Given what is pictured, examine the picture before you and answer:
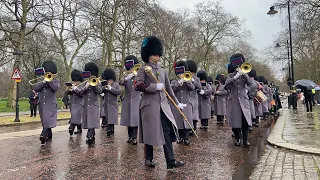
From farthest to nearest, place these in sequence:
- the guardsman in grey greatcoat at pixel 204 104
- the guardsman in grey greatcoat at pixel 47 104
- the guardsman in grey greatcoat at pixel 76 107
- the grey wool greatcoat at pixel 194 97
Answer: the guardsman in grey greatcoat at pixel 204 104, the guardsman in grey greatcoat at pixel 76 107, the grey wool greatcoat at pixel 194 97, the guardsman in grey greatcoat at pixel 47 104

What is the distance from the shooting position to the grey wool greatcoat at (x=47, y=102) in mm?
9258

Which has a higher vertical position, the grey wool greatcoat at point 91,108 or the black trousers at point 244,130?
A: the grey wool greatcoat at point 91,108

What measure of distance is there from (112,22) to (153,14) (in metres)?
5.03

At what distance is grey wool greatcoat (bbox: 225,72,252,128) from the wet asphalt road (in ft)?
2.18

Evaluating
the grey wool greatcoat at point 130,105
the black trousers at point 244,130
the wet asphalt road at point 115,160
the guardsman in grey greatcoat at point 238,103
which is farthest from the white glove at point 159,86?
the grey wool greatcoat at point 130,105

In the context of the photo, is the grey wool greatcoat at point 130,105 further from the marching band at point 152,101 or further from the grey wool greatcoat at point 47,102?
the grey wool greatcoat at point 47,102

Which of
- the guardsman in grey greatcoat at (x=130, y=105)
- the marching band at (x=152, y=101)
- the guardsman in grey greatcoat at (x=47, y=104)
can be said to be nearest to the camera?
the marching band at (x=152, y=101)

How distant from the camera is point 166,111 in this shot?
6.25m

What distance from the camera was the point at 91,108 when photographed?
9500 mm

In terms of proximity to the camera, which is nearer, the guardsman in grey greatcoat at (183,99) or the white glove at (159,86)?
the white glove at (159,86)

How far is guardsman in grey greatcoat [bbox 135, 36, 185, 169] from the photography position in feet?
19.9

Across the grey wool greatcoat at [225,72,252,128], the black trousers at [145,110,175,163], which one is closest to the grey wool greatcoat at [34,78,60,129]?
the black trousers at [145,110,175,163]

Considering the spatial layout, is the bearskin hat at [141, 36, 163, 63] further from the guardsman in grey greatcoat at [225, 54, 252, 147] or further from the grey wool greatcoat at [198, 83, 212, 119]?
the grey wool greatcoat at [198, 83, 212, 119]

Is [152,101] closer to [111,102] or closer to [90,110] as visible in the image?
[90,110]
